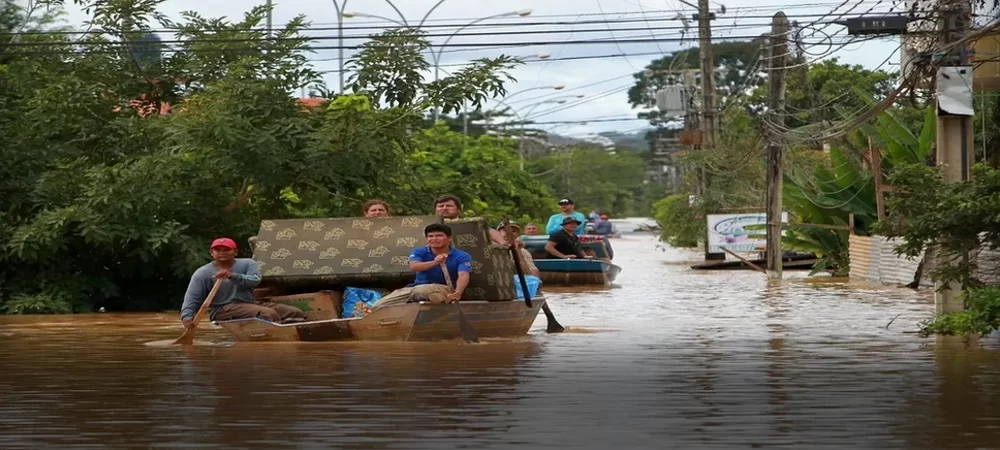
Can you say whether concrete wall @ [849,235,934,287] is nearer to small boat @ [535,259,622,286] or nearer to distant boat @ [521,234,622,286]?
distant boat @ [521,234,622,286]

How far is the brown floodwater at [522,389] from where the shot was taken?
10602 millimetres

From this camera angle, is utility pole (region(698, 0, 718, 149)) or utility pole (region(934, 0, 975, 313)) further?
utility pole (region(698, 0, 718, 149))

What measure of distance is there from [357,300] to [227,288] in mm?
1655

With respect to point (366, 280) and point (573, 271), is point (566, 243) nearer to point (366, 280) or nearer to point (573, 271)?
point (573, 271)

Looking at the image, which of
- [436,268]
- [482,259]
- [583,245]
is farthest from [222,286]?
[583,245]

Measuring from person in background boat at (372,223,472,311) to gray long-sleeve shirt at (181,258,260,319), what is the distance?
136cm

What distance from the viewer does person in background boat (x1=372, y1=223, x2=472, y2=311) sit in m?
17.9

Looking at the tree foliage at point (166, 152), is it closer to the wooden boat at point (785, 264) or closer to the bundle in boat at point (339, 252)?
the bundle in boat at point (339, 252)

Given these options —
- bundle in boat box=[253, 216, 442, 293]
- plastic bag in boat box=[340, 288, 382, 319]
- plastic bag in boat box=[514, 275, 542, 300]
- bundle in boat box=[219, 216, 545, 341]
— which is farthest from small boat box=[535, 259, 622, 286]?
plastic bag in boat box=[340, 288, 382, 319]

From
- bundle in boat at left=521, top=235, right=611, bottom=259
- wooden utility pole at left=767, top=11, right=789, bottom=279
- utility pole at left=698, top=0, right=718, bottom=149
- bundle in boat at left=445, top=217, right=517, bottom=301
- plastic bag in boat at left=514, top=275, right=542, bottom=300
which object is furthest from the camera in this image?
utility pole at left=698, top=0, right=718, bottom=149

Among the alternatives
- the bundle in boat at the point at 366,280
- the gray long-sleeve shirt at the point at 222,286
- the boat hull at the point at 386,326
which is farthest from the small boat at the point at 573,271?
the gray long-sleeve shirt at the point at 222,286

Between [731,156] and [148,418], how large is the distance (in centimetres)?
4182

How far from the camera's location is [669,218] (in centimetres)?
6444

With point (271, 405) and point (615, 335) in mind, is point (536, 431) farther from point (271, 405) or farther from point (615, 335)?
point (615, 335)
